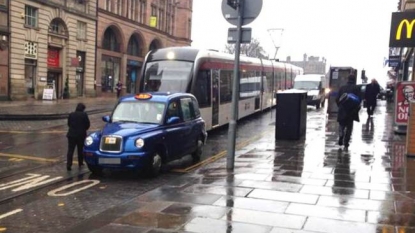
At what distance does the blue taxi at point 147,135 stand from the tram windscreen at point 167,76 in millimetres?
4138

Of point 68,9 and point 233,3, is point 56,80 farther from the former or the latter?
point 233,3

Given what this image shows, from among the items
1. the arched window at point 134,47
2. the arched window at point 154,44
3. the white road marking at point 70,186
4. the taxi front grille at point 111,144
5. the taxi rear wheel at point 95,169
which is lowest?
the white road marking at point 70,186

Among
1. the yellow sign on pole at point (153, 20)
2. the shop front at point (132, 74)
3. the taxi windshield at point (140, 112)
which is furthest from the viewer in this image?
the yellow sign on pole at point (153, 20)

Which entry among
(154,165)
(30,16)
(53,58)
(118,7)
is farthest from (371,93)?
(118,7)

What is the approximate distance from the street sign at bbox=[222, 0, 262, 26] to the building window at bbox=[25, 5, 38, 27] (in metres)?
30.0

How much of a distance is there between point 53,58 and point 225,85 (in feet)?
83.1

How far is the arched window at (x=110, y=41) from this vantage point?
5069 cm

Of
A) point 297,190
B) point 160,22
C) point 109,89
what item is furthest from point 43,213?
point 160,22

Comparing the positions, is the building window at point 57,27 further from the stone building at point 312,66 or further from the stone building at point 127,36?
the stone building at point 312,66

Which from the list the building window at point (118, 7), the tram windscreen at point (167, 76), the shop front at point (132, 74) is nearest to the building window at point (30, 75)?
the building window at point (118, 7)

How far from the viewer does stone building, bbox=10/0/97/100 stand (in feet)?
116

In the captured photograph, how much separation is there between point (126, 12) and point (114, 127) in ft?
150

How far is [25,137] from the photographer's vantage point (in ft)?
52.7

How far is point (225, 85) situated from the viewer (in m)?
19.1
